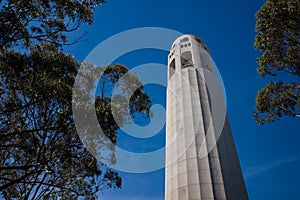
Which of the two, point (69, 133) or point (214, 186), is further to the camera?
point (214, 186)

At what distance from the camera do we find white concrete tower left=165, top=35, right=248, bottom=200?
1343 cm

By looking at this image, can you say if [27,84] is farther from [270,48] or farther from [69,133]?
[270,48]

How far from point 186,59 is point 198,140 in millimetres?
11539

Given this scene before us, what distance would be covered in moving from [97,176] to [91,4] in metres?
8.93

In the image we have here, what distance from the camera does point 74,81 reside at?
10.1m

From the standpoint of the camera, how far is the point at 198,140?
612 inches

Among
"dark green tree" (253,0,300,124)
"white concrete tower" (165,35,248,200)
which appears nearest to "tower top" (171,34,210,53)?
"white concrete tower" (165,35,248,200)

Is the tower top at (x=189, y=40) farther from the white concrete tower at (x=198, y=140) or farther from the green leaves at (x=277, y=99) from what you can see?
the green leaves at (x=277, y=99)

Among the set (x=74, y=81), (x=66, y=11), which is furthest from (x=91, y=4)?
(x=74, y=81)

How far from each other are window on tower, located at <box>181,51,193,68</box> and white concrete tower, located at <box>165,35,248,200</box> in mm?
116

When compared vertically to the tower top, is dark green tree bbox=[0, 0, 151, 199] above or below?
below

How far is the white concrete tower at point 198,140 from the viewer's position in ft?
44.1

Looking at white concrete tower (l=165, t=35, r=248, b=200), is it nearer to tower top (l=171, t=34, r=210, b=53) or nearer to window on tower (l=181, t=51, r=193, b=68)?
window on tower (l=181, t=51, r=193, b=68)

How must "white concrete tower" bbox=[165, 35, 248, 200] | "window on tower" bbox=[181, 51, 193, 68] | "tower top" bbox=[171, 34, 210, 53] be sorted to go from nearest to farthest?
1. "white concrete tower" bbox=[165, 35, 248, 200]
2. "window on tower" bbox=[181, 51, 193, 68]
3. "tower top" bbox=[171, 34, 210, 53]
